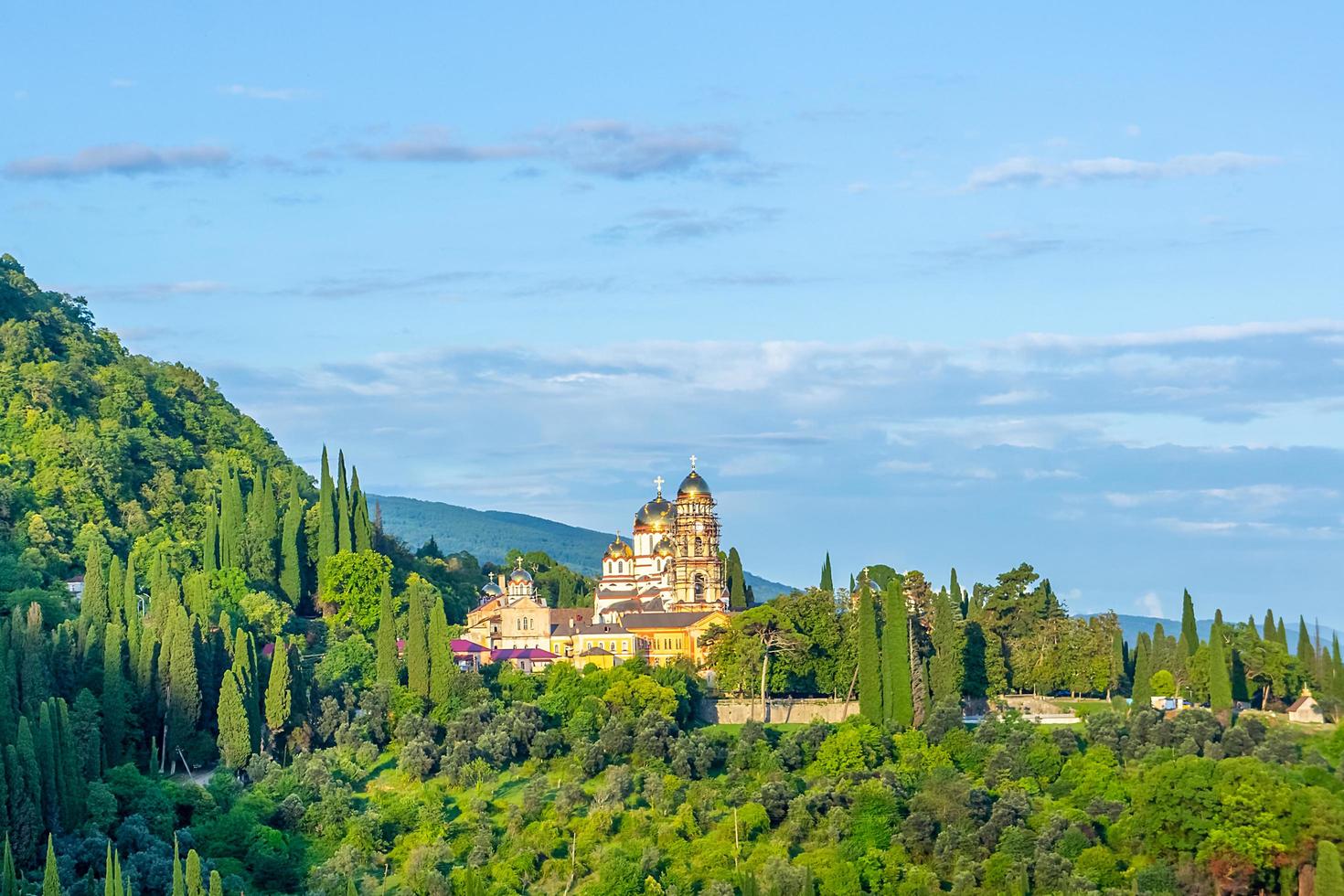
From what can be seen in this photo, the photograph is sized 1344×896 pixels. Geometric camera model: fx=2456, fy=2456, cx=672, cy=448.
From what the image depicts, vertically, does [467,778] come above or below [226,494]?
below

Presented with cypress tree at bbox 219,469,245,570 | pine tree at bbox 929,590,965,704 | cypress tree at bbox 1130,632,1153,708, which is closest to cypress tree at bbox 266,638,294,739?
cypress tree at bbox 219,469,245,570

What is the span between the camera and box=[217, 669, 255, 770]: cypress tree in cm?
6394

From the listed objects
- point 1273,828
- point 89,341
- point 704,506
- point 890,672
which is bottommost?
point 1273,828

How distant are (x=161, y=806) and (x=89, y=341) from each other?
40831mm

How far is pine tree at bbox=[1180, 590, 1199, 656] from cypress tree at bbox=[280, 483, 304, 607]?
2847 centimetres

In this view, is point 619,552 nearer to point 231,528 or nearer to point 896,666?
point 231,528

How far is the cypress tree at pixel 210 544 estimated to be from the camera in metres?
78.6

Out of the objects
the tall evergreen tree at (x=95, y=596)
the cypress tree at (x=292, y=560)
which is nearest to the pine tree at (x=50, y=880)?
the tall evergreen tree at (x=95, y=596)

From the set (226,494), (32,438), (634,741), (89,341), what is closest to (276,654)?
(634,741)

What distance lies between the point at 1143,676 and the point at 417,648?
2205cm

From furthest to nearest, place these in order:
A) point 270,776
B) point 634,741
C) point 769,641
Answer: point 769,641 < point 634,741 < point 270,776

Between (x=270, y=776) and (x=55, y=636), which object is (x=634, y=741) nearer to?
(x=270, y=776)

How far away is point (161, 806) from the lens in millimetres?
58594

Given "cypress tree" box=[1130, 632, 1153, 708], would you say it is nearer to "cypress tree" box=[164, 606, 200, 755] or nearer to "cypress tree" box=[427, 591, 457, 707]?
"cypress tree" box=[427, 591, 457, 707]
